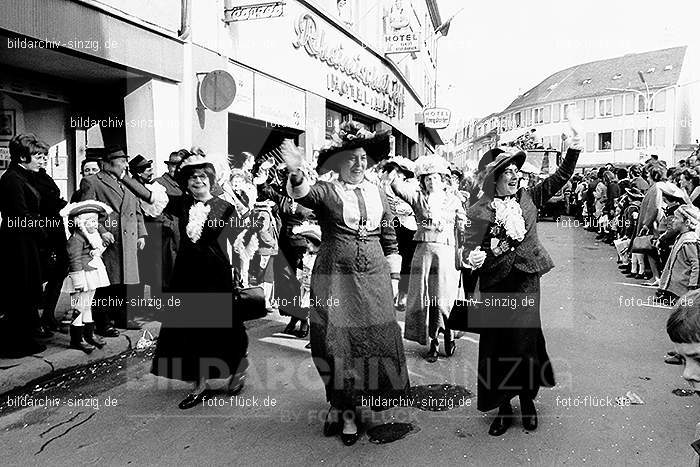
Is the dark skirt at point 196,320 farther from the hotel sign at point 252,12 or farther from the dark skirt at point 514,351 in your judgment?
the hotel sign at point 252,12

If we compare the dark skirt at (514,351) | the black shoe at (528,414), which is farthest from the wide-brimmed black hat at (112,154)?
the black shoe at (528,414)

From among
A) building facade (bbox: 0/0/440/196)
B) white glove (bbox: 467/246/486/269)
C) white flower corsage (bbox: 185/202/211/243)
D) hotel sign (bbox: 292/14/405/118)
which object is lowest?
white glove (bbox: 467/246/486/269)

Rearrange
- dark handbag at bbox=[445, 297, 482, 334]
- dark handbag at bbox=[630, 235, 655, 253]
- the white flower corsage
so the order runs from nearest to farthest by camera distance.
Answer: dark handbag at bbox=[445, 297, 482, 334] < the white flower corsage < dark handbag at bbox=[630, 235, 655, 253]

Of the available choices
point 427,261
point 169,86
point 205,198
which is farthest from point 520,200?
point 169,86

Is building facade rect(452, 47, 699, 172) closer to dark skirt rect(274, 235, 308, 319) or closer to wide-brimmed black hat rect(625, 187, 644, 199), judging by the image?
wide-brimmed black hat rect(625, 187, 644, 199)

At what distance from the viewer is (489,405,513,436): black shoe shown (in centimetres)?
424

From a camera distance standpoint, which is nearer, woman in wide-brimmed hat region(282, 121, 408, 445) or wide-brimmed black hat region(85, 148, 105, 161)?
woman in wide-brimmed hat region(282, 121, 408, 445)

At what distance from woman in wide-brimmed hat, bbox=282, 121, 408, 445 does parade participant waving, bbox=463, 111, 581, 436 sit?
66 centimetres

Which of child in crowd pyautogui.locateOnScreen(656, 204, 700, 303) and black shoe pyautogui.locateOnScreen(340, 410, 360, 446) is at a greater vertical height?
child in crowd pyautogui.locateOnScreen(656, 204, 700, 303)

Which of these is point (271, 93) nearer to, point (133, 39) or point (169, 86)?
point (169, 86)

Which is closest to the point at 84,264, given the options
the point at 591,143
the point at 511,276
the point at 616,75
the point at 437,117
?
the point at 511,276

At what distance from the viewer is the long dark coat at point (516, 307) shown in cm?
433

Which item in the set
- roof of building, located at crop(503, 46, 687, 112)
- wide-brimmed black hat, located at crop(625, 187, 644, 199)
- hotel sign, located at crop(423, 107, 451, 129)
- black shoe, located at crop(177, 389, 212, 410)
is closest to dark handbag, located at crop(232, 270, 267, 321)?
black shoe, located at crop(177, 389, 212, 410)

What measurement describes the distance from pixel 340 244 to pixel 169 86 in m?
6.76
